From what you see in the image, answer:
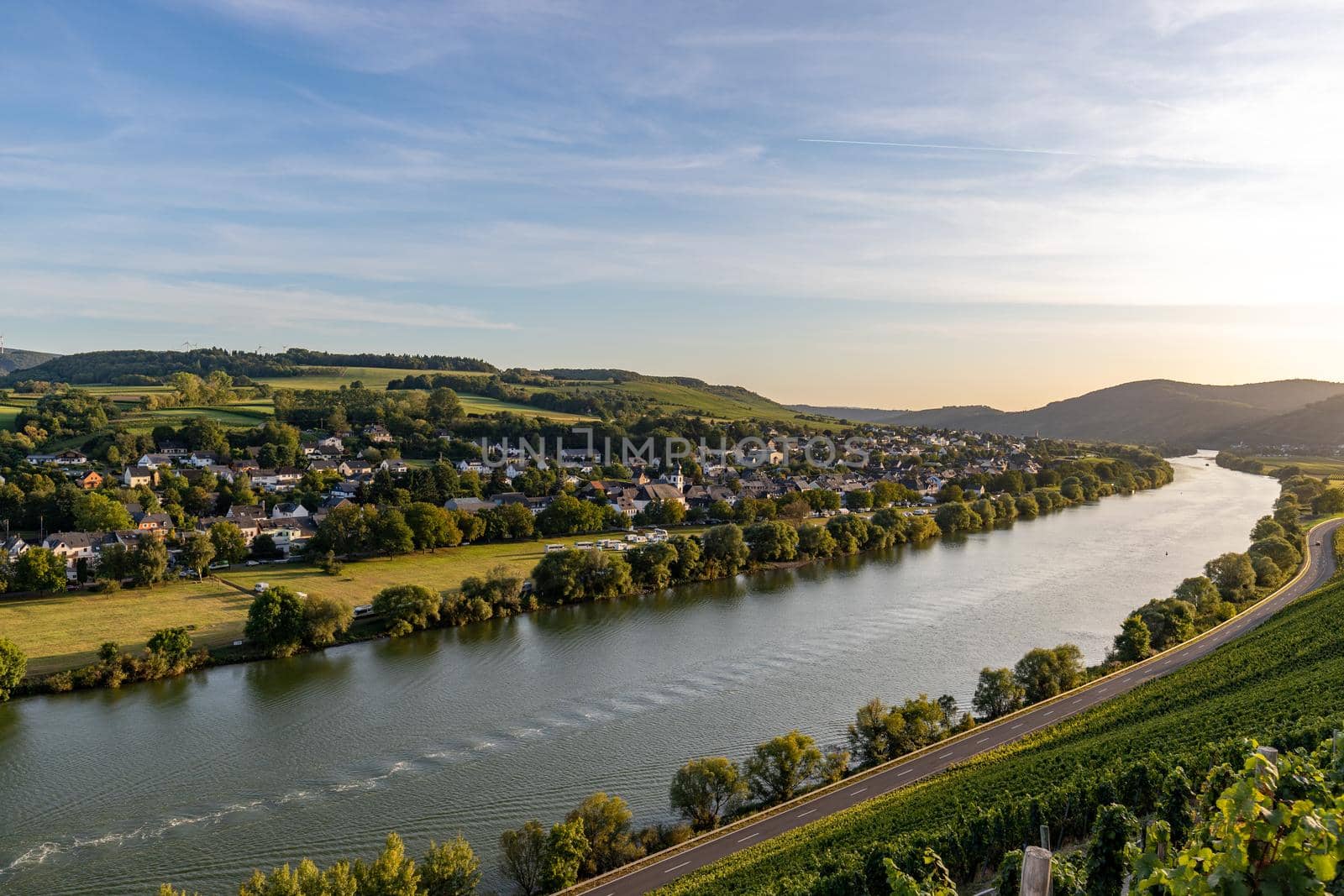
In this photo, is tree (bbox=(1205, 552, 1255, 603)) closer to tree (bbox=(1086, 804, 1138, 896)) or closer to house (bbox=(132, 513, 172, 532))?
tree (bbox=(1086, 804, 1138, 896))

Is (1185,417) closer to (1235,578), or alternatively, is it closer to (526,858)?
(1235,578)

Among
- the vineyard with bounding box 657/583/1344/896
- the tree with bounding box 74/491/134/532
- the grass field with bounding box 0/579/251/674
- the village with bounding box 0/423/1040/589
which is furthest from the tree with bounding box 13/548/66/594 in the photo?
the vineyard with bounding box 657/583/1344/896

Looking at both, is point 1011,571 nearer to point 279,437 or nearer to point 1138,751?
point 1138,751

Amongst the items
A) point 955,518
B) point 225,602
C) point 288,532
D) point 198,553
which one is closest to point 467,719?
point 225,602

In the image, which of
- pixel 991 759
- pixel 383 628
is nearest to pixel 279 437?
pixel 383 628

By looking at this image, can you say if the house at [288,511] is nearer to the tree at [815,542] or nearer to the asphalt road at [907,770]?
the tree at [815,542]

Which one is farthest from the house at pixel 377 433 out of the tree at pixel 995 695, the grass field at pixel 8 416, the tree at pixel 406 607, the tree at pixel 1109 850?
the tree at pixel 1109 850
